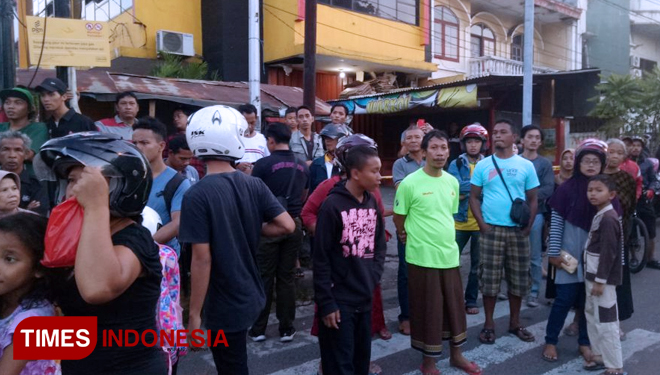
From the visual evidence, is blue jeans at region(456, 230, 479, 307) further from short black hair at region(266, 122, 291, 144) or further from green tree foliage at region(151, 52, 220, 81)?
green tree foliage at region(151, 52, 220, 81)

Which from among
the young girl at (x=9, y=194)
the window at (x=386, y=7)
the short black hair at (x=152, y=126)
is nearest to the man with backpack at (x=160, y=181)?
the short black hair at (x=152, y=126)

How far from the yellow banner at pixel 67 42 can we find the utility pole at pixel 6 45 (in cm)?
75

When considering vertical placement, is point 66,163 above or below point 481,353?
above

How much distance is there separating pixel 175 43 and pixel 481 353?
12015mm

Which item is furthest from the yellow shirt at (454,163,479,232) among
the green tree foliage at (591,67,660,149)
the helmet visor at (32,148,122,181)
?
the green tree foliage at (591,67,660,149)

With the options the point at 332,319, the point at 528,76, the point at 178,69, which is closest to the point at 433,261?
the point at 332,319

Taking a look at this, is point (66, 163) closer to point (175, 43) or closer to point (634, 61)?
point (175, 43)

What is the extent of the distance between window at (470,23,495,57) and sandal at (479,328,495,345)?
16.3 m

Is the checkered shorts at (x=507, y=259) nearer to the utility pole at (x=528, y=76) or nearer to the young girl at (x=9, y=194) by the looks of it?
the young girl at (x=9, y=194)

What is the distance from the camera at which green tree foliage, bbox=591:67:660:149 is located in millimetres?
12859

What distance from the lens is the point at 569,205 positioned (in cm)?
427

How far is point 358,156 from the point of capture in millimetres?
3248

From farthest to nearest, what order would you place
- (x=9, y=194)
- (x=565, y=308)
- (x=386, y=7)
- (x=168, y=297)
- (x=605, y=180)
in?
(x=386, y=7), (x=565, y=308), (x=605, y=180), (x=9, y=194), (x=168, y=297)

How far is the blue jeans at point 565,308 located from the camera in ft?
13.7
